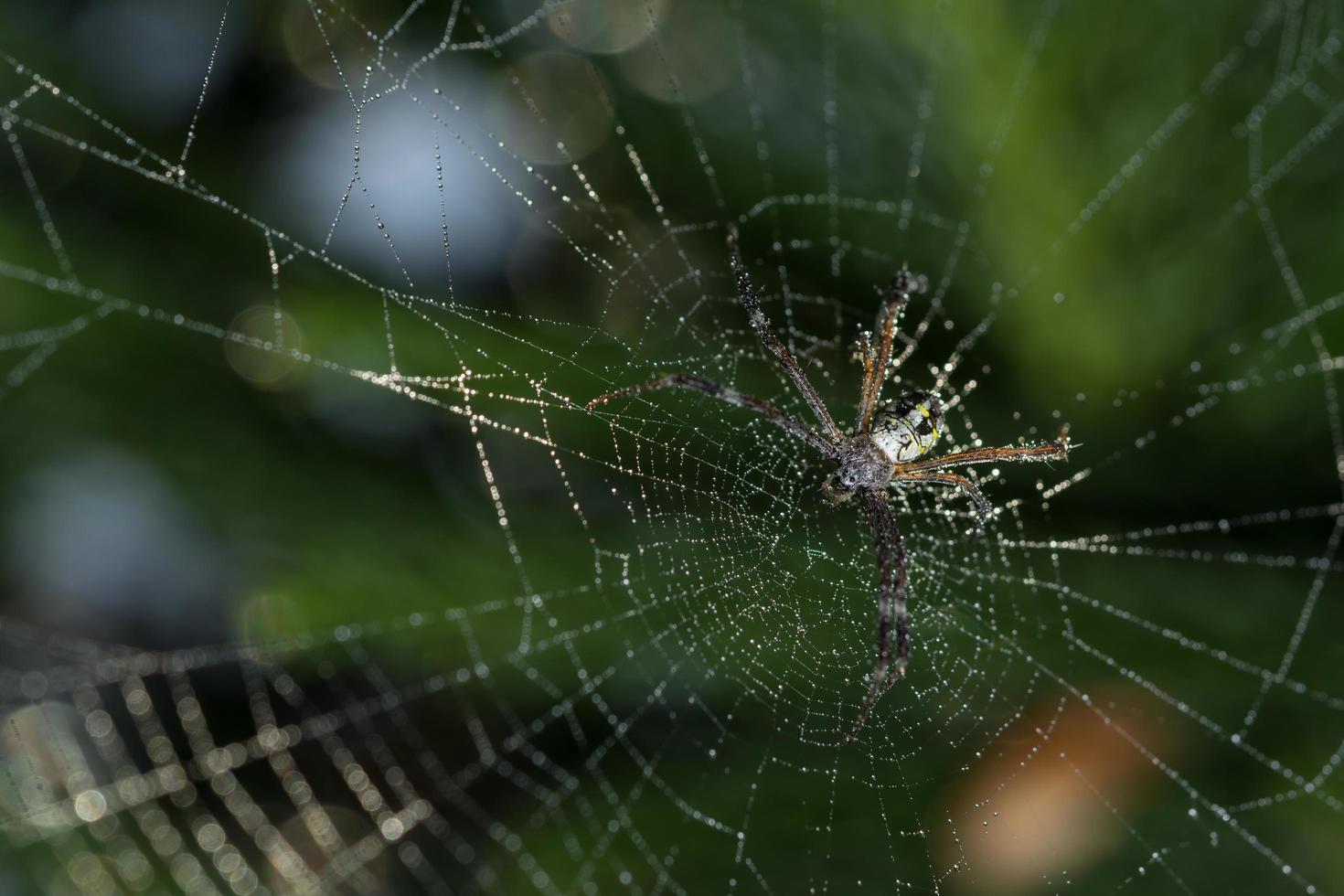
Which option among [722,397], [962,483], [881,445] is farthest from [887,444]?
[722,397]

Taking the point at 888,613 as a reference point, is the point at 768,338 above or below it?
above

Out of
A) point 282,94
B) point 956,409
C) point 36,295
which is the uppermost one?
point 282,94

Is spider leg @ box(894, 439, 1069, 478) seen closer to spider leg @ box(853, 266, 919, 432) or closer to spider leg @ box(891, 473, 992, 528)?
spider leg @ box(891, 473, 992, 528)

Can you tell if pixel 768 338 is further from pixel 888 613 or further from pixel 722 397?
pixel 888 613

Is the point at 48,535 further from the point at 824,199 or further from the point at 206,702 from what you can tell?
the point at 824,199

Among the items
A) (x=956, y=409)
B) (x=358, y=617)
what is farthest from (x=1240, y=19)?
(x=358, y=617)

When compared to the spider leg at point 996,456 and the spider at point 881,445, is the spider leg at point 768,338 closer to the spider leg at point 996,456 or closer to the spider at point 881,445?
the spider at point 881,445

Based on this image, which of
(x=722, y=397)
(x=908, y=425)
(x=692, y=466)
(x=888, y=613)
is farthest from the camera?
(x=908, y=425)

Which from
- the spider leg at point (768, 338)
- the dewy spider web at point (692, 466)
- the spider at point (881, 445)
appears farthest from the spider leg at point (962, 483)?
the spider leg at point (768, 338)
